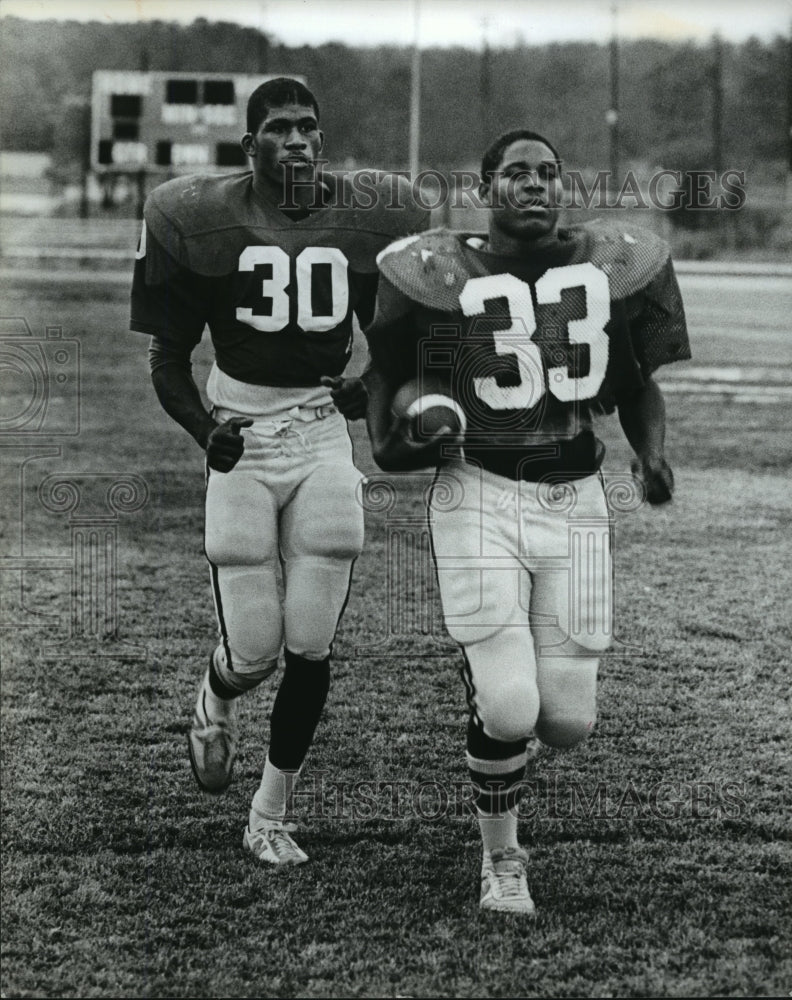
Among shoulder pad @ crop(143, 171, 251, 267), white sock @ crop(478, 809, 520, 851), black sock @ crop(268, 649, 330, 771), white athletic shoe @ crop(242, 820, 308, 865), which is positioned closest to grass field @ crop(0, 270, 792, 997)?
white athletic shoe @ crop(242, 820, 308, 865)

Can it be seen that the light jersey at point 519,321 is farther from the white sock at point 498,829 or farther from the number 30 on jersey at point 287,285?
the white sock at point 498,829

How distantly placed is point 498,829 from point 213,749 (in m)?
0.90

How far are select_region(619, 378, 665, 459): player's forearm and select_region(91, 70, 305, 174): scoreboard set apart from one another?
808 inches

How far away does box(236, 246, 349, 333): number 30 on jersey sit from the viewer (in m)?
3.82

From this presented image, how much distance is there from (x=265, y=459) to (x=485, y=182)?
87 cm

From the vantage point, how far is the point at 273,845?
3.90m

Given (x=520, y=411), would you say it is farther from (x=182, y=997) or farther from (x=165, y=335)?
(x=182, y=997)

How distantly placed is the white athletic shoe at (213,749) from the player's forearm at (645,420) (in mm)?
1312

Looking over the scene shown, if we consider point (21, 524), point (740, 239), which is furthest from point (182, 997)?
point (740, 239)

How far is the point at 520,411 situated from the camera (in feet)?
11.4

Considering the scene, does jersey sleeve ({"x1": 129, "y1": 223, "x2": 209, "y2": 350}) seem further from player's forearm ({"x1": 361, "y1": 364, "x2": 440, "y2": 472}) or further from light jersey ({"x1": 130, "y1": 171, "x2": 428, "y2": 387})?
player's forearm ({"x1": 361, "y1": 364, "x2": 440, "y2": 472})

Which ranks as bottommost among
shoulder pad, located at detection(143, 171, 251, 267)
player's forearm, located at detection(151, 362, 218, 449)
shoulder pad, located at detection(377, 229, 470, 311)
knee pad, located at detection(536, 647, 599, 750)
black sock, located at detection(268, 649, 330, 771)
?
black sock, located at detection(268, 649, 330, 771)

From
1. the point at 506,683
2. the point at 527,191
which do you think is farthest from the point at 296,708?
the point at 527,191

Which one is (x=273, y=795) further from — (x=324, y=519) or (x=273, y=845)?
(x=324, y=519)
